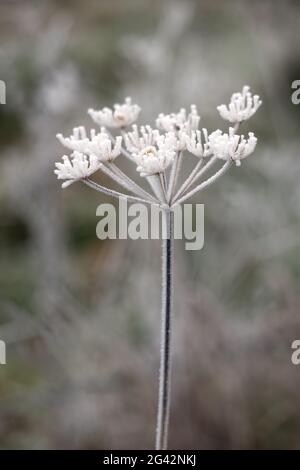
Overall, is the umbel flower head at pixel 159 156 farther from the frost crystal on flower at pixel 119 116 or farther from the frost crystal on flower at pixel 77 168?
the frost crystal on flower at pixel 119 116

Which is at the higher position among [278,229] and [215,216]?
[215,216]

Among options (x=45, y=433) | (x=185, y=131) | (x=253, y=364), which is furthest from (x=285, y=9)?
(x=185, y=131)

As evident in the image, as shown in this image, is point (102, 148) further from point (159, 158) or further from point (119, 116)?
point (119, 116)

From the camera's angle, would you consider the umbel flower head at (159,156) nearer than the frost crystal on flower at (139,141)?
Yes

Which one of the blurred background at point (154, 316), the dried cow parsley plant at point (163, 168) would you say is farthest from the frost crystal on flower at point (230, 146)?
the blurred background at point (154, 316)

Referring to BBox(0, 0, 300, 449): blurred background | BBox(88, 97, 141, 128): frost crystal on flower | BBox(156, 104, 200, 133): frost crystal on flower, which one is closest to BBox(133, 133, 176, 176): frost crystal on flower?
BBox(156, 104, 200, 133): frost crystal on flower

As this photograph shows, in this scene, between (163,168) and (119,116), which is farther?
(119,116)

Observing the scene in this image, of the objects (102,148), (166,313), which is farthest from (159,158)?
(166,313)

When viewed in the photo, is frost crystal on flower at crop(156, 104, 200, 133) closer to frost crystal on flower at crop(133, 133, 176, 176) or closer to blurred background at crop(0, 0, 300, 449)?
frost crystal on flower at crop(133, 133, 176, 176)
